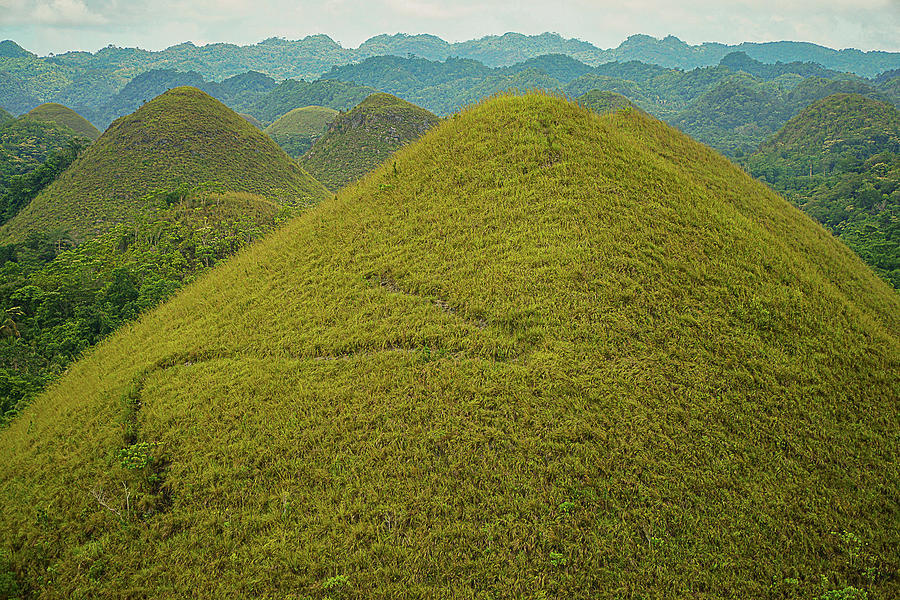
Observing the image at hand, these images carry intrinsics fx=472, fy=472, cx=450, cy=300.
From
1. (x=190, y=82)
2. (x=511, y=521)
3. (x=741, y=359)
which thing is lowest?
(x=511, y=521)

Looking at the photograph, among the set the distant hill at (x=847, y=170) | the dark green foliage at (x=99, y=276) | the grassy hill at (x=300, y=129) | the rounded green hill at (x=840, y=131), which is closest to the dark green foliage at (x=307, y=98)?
the grassy hill at (x=300, y=129)

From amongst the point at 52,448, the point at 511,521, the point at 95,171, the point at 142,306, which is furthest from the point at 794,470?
the point at 95,171

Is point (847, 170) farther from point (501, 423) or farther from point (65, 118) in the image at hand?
point (65, 118)

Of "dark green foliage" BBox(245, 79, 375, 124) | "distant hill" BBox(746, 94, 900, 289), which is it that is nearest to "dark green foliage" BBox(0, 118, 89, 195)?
"distant hill" BBox(746, 94, 900, 289)

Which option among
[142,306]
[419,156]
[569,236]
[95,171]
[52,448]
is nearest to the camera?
[52,448]

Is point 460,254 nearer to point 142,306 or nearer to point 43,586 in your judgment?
point 43,586

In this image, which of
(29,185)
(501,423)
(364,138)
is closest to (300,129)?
(364,138)
